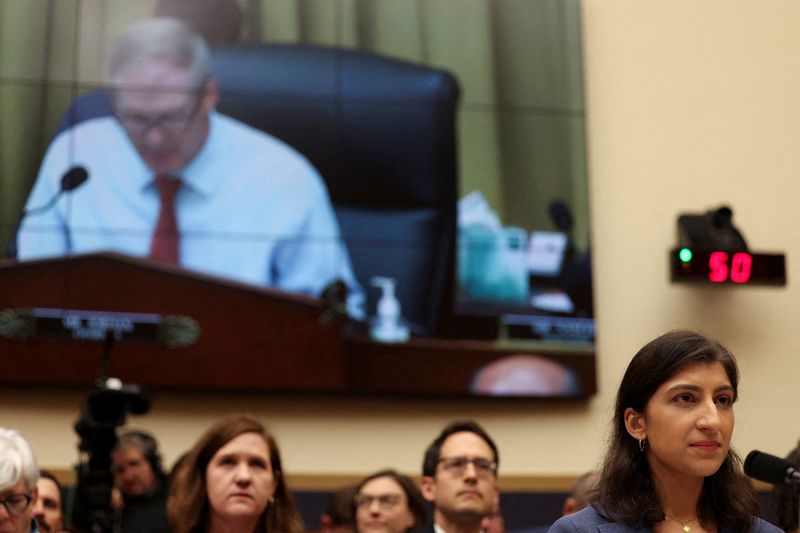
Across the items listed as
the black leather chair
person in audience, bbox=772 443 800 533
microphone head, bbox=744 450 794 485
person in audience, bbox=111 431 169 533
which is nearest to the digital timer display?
the black leather chair

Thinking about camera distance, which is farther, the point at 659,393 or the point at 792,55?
the point at 792,55

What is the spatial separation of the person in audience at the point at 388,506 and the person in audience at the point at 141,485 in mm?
757

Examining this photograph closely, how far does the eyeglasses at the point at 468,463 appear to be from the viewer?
16.1 feet

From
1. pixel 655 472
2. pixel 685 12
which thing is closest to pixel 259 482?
pixel 655 472

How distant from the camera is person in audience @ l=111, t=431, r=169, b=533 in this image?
5.27 m

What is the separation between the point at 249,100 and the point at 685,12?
2982 millimetres

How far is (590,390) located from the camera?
768 cm

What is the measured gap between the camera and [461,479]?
192 inches

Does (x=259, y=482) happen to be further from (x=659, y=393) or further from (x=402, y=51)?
(x=402, y=51)

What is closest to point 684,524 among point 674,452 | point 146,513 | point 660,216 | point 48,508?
point 674,452

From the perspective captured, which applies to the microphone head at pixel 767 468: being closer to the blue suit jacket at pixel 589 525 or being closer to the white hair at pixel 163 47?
the blue suit jacket at pixel 589 525

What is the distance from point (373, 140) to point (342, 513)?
2.91 meters

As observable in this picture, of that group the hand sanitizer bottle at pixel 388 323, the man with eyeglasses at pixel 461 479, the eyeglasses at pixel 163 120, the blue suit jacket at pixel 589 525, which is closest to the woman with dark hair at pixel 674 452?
the blue suit jacket at pixel 589 525

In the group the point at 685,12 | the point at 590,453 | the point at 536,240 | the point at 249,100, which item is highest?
the point at 685,12
